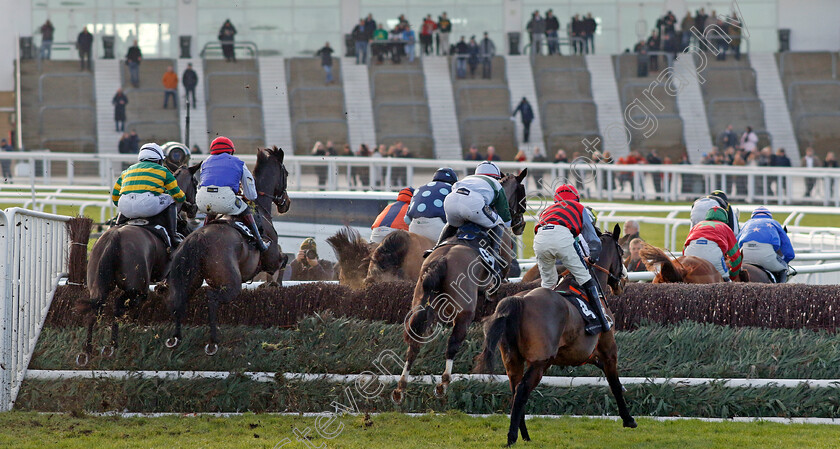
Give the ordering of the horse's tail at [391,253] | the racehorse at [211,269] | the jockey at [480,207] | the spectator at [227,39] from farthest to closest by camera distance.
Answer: the spectator at [227,39] < the horse's tail at [391,253] < the jockey at [480,207] < the racehorse at [211,269]

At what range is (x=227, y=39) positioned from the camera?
93.4 ft

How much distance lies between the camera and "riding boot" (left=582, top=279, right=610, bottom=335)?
21.1ft

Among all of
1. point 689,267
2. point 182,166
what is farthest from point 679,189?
point 182,166

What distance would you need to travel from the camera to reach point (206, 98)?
85.7 feet

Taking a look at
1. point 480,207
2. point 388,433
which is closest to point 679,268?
point 480,207

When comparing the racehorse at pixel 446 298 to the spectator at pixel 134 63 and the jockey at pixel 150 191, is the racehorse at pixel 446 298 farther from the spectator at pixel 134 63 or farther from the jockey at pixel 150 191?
the spectator at pixel 134 63

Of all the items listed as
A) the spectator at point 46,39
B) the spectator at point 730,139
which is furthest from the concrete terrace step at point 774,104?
the spectator at point 46,39

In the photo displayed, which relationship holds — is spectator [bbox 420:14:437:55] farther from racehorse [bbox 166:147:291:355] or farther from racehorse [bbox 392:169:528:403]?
racehorse [bbox 392:169:528:403]

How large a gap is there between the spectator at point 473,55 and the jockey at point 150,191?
2125cm

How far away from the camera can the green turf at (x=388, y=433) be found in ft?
A: 20.3

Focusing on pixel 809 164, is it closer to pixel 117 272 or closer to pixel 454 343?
pixel 454 343

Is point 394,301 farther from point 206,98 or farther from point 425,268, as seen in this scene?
point 206,98

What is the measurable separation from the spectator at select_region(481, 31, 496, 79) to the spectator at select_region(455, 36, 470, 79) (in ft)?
1.43

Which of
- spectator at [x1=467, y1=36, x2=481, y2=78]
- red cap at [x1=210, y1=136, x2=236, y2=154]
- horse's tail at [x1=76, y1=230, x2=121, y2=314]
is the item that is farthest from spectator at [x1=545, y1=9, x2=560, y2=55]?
horse's tail at [x1=76, y1=230, x2=121, y2=314]
